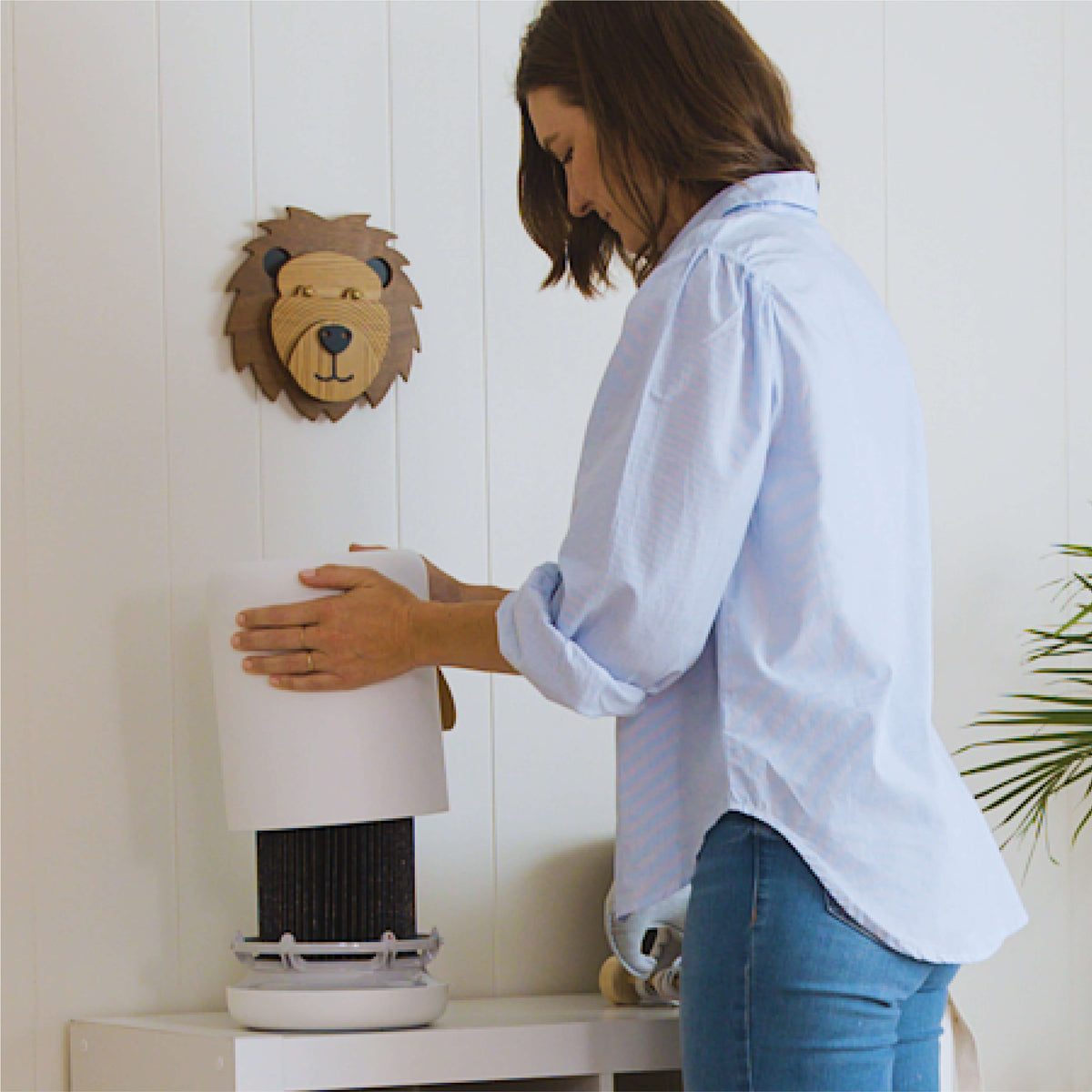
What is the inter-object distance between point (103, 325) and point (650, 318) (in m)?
0.86

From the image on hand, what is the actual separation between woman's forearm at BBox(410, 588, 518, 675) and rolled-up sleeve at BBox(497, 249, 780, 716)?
4.9 inches

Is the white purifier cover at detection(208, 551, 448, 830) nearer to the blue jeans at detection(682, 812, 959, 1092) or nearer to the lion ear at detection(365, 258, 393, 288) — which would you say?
the blue jeans at detection(682, 812, 959, 1092)

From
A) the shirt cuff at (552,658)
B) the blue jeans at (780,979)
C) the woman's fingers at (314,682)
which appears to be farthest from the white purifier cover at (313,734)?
the blue jeans at (780,979)

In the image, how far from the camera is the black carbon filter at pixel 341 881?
1.43 meters

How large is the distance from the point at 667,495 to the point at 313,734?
1.58ft

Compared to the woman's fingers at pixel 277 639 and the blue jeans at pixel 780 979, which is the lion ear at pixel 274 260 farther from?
the blue jeans at pixel 780 979

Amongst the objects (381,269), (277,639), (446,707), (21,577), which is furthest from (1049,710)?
(21,577)

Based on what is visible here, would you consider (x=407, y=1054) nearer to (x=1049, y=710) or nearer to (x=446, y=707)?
(x=446, y=707)

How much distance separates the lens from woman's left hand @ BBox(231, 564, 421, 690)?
130 cm

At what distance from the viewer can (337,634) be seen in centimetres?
132

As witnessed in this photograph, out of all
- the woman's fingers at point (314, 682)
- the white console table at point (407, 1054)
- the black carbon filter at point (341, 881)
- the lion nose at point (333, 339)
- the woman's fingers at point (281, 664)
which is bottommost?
the white console table at point (407, 1054)

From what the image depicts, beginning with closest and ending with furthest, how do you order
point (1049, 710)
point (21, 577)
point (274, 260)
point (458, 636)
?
point (458, 636), point (21, 577), point (274, 260), point (1049, 710)

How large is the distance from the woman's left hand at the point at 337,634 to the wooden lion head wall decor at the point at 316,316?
46 centimetres

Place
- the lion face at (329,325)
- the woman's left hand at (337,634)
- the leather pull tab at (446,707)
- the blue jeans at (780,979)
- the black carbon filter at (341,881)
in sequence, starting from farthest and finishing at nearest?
the lion face at (329,325)
the leather pull tab at (446,707)
the black carbon filter at (341,881)
the woman's left hand at (337,634)
the blue jeans at (780,979)
